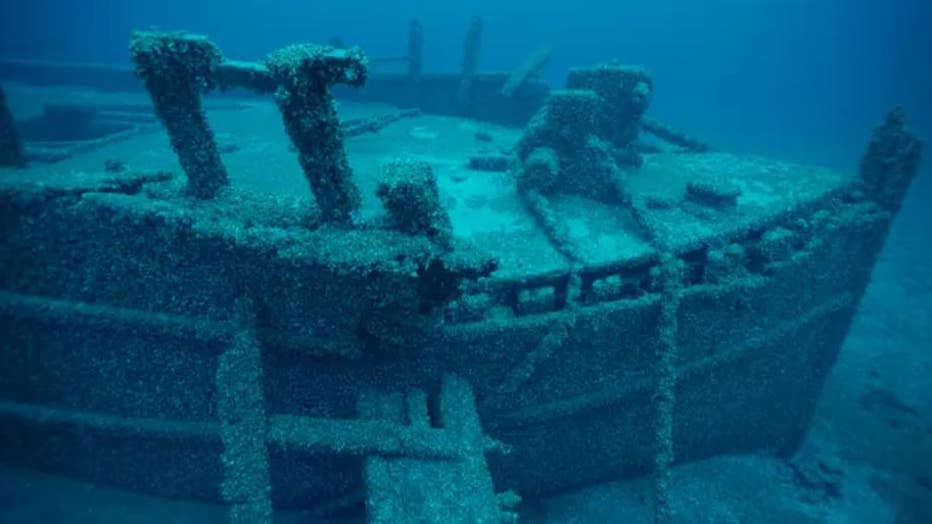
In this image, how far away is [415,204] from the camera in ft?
12.5

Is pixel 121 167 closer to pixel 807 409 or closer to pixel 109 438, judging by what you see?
pixel 109 438

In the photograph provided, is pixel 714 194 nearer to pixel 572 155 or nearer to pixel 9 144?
pixel 572 155

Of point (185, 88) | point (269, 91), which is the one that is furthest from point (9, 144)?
point (269, 91)

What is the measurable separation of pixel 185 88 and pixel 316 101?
1.44 metres

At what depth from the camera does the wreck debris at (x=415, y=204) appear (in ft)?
12.4

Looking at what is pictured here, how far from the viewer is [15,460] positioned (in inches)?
223

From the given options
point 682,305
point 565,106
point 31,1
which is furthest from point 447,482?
point 31,1

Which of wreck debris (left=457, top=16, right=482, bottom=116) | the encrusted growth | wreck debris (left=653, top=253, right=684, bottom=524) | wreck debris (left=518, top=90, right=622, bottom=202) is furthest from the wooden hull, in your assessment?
wreck debris (left=457, top=16, right=482, bottom=116)

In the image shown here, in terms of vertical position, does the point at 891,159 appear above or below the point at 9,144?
below

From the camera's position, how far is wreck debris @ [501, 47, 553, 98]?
13828 millimetres

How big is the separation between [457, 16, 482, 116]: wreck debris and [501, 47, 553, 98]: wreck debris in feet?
4.09

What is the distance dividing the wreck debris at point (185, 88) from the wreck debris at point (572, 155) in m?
4.81

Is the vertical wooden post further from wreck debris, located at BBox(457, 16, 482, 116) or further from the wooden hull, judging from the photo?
the wooden hull

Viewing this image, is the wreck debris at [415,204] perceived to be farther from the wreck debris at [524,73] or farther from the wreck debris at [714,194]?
the wreck debris at [524,73]
